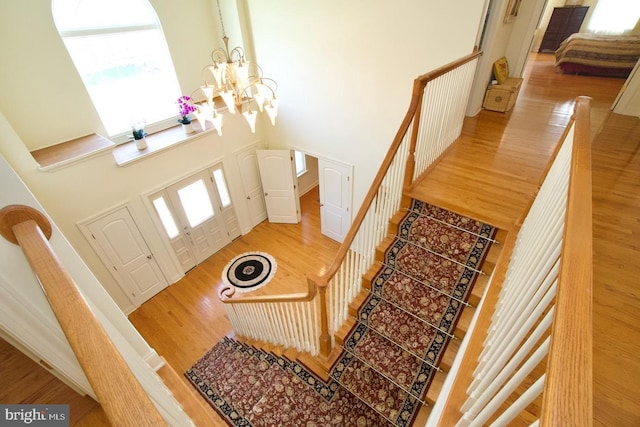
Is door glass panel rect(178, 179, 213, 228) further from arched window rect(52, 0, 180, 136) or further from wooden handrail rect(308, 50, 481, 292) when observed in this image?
wooden handrail rect(308, 50, 481, 292)

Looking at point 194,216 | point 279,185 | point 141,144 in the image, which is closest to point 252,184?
point 279,185

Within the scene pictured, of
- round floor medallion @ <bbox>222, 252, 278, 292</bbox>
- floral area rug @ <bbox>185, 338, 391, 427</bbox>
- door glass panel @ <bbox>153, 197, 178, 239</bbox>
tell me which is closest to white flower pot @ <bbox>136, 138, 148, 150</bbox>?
door glass panel @ <bbox>153, 197, 178, 239</bbox>

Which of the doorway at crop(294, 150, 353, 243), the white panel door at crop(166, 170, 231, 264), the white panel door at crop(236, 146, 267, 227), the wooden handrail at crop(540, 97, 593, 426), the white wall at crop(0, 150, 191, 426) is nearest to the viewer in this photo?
the wooden handrail at crop(540, 97, 593, 426)

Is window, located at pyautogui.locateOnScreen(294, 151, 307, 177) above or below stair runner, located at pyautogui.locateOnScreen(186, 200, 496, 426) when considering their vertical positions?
below

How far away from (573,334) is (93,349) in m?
1.19

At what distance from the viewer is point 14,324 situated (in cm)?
119

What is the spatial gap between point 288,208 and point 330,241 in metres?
1.29

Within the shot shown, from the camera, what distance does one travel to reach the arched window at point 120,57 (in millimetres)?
4098

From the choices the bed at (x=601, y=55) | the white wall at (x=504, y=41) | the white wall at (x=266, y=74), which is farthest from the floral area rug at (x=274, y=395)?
the bed at (x=601, y=55)

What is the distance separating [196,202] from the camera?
5660 mm

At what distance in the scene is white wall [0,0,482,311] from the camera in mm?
3615

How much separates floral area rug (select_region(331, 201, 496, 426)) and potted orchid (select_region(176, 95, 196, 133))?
4161 mm

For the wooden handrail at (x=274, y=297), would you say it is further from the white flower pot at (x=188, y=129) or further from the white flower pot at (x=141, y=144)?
the white flower pot at (x=188, y=129)

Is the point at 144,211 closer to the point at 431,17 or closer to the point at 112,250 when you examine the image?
the point at 112,250
